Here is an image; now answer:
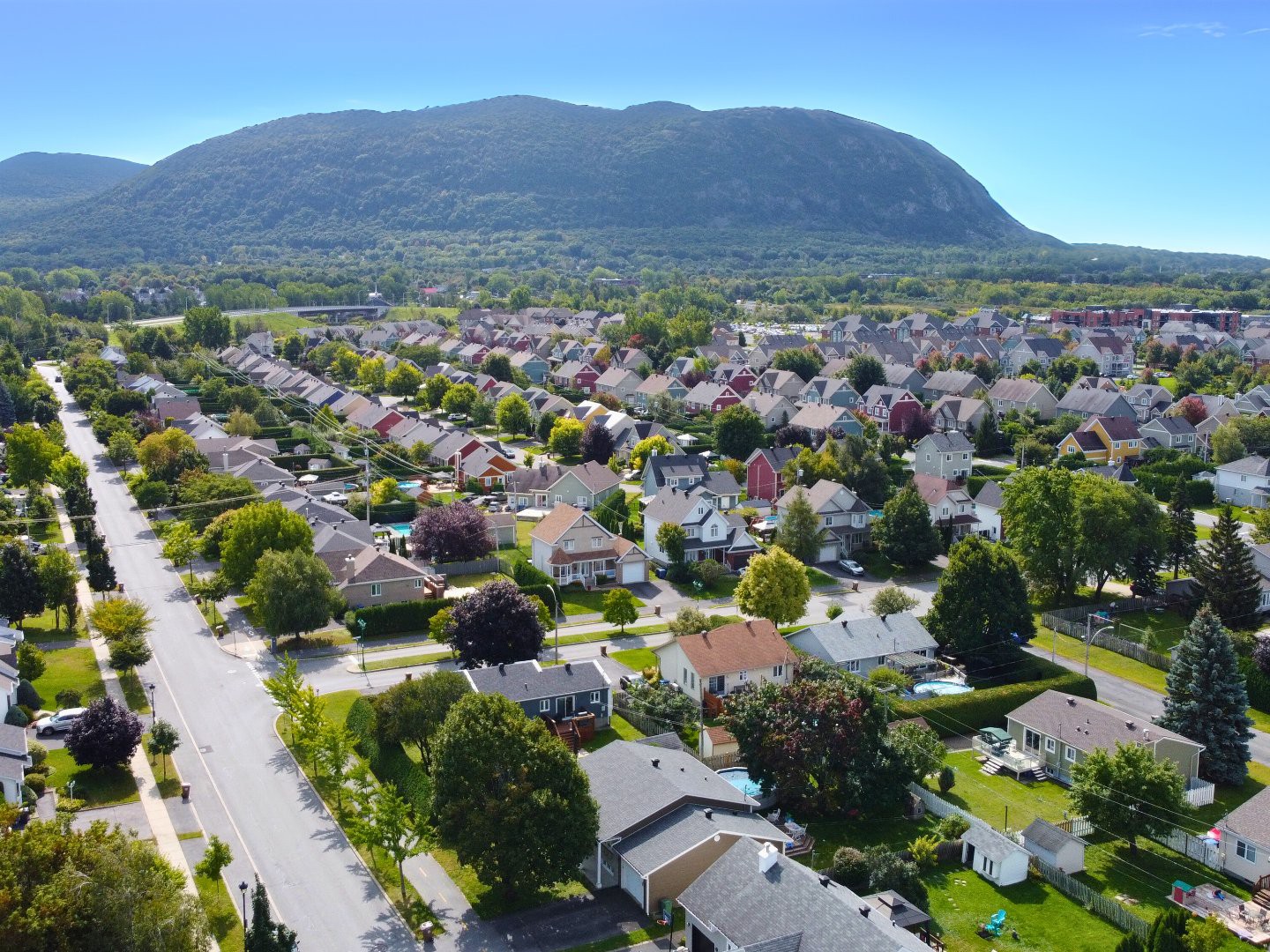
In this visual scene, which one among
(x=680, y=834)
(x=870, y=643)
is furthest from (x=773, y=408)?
(x=680, y=834)

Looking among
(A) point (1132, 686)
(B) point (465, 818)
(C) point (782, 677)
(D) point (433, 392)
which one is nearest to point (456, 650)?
(C) point (782, 677)

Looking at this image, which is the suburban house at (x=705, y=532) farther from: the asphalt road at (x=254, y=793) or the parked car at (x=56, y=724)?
the parked car at (x=56, y=724)

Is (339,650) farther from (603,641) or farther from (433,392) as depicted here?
(433,392)

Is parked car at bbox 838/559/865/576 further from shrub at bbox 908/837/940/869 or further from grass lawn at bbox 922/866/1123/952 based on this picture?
grass lawn at bbox 922/866/1123/952

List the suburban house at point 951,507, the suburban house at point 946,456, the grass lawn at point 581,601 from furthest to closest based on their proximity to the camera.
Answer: the suburban house at point 946,456 < the suburban house at point 951,507 < the grass lawn at point 581,601

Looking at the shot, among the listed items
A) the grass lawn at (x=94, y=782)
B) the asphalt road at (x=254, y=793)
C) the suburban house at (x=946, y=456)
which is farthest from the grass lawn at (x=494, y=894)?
the suburban house at (x=946, y=456)

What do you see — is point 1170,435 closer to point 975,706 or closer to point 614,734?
point 975,706
